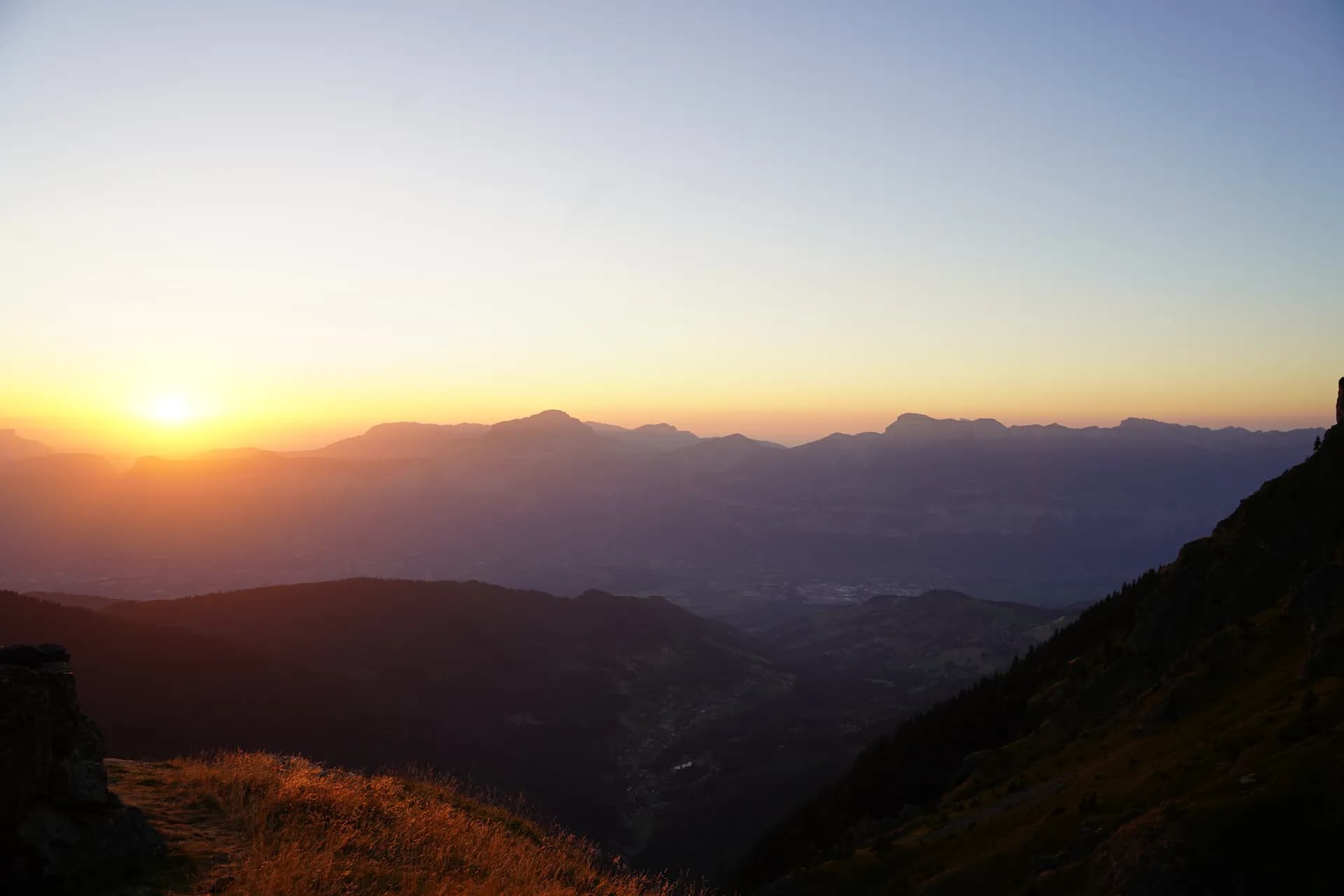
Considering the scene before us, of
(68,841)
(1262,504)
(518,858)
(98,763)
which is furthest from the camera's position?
(1262,504)

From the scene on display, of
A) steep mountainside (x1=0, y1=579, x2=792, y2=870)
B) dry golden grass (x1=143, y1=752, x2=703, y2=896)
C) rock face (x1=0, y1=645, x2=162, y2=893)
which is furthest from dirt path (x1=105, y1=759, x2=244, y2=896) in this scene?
steep mountainside (x1=0, y1=579, x2=792, y2=870)

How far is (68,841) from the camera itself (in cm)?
1272

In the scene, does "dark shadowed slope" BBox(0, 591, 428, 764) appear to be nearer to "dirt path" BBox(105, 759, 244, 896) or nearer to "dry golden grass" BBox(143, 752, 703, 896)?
"dirt path" BBox(105, 759, 244, 896)

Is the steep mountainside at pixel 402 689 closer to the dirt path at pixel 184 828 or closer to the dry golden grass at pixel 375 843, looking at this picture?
the dirt path at pixel 184 828

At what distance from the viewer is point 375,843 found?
15.2 m

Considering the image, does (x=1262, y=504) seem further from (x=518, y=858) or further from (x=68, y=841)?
(x=68, y=841)

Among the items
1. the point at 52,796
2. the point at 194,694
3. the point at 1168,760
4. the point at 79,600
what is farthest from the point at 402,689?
the point at 52,796

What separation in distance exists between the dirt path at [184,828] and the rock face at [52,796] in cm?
75

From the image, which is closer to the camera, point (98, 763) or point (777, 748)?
point (98, 763)

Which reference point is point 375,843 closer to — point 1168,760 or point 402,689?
point 1168,760

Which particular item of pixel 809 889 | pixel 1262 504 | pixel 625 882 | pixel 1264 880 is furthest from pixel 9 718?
pixel 1262 504

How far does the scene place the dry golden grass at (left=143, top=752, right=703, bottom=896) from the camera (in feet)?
43.2

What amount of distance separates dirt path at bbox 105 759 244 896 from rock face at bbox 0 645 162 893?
750 millimetres

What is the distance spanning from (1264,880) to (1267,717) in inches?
442
